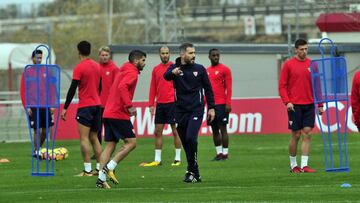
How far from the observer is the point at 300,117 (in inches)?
727

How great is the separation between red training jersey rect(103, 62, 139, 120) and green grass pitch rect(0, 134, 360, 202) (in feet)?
3.52

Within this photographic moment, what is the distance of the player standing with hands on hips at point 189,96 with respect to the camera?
16.7m

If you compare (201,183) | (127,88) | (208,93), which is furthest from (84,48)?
(201,183)

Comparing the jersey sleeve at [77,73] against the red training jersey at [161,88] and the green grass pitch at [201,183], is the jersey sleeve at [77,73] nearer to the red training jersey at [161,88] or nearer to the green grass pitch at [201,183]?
the green grass pitch at [201,183]

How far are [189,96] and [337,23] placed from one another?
72.2 feet

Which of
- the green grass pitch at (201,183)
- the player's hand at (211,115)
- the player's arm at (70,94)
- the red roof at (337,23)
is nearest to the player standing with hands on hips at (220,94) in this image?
the green grass pitch at (201,183)

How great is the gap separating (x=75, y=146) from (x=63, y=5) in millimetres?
52955

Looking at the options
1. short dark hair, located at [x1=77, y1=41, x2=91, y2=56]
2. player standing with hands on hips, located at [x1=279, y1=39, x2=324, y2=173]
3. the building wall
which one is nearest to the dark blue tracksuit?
short dark hair, located at [x1=77, y1=41, x2=91, y2=56]

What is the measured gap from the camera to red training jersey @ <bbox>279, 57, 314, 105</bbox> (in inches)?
725

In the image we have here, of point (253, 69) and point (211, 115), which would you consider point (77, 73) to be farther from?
point (253, 69)

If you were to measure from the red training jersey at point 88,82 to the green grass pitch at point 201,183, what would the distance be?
1.29m

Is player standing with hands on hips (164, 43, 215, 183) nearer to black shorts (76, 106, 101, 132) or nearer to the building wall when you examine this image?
black shorts (76, 106, 101, 132)

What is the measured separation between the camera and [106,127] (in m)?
16.5

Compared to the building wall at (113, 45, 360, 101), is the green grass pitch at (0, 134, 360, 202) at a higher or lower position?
lower
